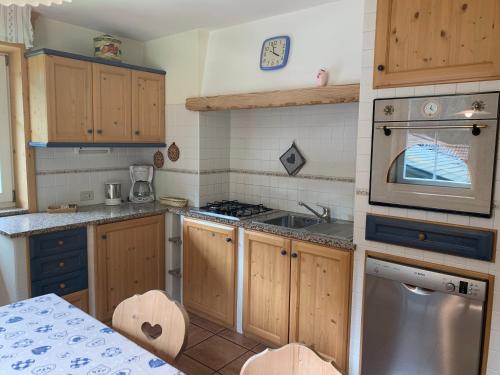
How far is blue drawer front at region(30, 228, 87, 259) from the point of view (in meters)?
2.56

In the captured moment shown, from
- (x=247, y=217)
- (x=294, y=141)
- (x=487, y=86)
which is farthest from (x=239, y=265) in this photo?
(x=487, y=86)

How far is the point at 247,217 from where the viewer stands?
2924mm

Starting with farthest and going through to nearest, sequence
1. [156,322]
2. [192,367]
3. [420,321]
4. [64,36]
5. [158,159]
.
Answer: [158,159] < [64,36] < [192,367] < [420,321] < [156,322]

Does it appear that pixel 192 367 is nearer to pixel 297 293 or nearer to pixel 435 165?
pixel 297 293

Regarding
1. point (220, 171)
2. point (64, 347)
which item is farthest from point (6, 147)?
point (64, 347)

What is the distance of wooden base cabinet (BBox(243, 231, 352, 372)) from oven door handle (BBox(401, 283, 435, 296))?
33cm

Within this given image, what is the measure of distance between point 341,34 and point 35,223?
2387 millimetres

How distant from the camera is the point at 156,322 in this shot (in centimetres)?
149

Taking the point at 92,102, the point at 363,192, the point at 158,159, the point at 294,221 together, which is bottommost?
the point at 294,221

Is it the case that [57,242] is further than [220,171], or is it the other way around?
[220,171]

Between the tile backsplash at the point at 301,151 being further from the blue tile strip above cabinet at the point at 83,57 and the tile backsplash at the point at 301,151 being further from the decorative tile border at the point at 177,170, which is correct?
the blue tile strip above cabinet at the point at 83,57

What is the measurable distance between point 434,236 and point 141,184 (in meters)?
2.55

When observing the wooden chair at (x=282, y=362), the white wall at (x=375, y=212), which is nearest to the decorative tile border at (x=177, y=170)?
the white wall at (x=375, y=212)

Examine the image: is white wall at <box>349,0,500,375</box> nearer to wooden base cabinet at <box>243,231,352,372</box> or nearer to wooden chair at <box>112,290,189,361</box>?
wooden base cabinet at <box>243,231,352,372</box>
